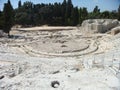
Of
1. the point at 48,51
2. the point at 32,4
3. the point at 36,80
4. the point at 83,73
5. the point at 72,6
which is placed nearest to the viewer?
the point at 36,80

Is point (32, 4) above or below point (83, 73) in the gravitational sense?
above

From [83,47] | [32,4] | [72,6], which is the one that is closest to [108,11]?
[72,6]

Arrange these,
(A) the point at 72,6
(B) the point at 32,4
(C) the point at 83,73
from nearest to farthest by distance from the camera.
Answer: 1. (C) the point at 83,73
2. (A) the point at 72,6
3. (B) the point at 32,4

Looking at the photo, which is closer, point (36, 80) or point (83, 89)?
point (83, 89)

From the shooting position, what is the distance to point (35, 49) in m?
23.0

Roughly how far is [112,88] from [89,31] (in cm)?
2948

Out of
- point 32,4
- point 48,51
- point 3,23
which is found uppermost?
point 32,4

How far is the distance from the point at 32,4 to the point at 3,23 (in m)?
25.7

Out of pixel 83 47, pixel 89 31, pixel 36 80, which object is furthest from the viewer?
pixel 89 31

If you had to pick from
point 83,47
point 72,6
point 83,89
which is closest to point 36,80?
point 83,89

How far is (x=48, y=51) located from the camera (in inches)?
875

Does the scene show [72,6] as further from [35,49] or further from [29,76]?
[29,76]

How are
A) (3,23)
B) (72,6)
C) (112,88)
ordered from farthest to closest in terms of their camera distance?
(72,6) < (3,23) < (112,88)

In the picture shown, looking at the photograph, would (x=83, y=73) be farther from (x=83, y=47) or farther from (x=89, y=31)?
(x=89, y=31)
